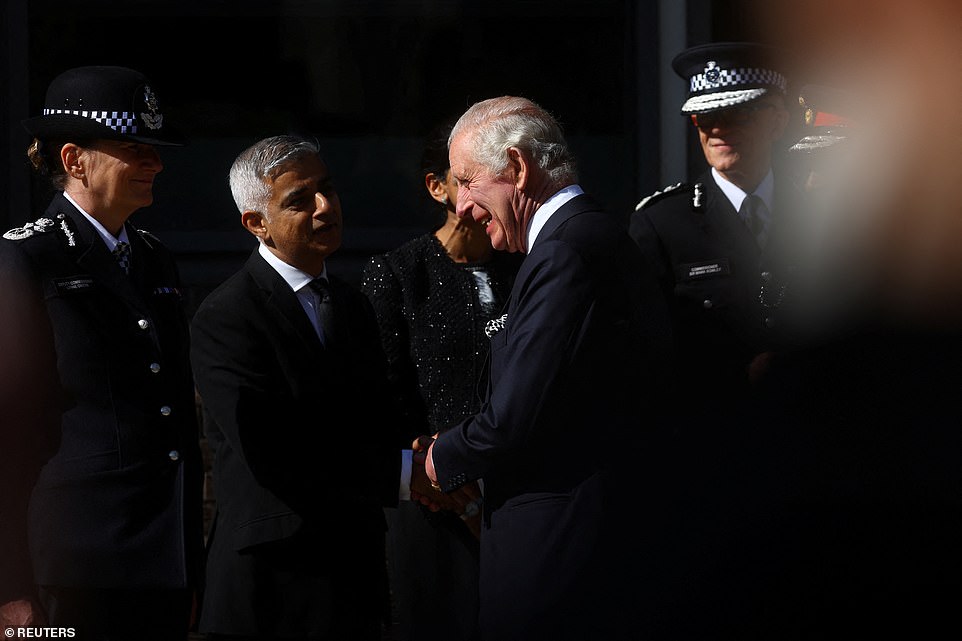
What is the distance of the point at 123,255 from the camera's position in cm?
371

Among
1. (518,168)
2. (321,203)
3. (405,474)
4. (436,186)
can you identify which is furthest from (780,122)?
(405,474)

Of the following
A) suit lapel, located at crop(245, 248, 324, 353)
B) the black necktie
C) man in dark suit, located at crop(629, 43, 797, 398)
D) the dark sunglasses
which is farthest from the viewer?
the dark sunglasses

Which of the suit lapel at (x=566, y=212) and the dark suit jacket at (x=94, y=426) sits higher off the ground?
the suit lapel at (x=566, y=212)

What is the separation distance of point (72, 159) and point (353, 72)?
101 inches

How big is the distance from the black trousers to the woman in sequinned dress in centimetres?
89

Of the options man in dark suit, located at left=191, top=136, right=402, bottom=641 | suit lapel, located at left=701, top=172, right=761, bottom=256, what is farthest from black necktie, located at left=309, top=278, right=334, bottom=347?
suit lapel, located at left=701, top=172, right=761, bottom=256

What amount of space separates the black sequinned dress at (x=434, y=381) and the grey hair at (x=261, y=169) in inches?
25.1

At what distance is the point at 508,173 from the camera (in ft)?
11.5

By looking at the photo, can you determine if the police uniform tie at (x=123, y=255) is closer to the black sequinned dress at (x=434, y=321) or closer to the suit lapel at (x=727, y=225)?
the black sequinned dress at (x=434, y=321)

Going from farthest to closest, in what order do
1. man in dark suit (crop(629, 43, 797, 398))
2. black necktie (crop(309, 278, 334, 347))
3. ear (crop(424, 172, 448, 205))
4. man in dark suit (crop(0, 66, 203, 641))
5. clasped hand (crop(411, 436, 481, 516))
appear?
ear (crop(424, 172, 448, 205)), man in dark suit (crop(629, 43, 797, 398)), clasped hand (crop(411, 436, 481, 516)), black necktie (crop(309, 278, 334, 347)), man in dark suit (crop(0, 66, 203, 641))

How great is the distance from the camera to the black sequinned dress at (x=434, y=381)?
14.3 feet

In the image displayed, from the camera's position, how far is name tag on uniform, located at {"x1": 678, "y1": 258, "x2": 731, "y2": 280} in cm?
438

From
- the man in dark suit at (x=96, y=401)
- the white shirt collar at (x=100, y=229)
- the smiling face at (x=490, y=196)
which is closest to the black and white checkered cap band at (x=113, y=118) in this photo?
the man in dark suit at (x=96, y=401)

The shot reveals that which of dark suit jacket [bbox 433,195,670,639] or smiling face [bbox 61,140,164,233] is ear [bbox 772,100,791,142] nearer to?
dark suit jacket [bbox 433,195,670,639]
